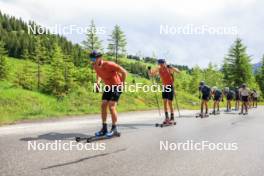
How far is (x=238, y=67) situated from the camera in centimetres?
7119

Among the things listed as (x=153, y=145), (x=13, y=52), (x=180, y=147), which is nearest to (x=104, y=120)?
(x=153, y=145)

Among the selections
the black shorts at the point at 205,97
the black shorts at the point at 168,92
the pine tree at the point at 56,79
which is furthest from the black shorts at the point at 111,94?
the pine tree at the point at 56,79

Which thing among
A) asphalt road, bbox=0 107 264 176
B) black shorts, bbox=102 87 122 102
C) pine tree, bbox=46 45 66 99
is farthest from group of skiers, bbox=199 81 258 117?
pine tree, bbox=46 45 66 99

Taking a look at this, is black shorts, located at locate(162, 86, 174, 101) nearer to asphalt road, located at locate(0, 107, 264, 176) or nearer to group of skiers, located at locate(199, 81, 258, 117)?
asphalt road, located at locate(0, 107, 264, 176)

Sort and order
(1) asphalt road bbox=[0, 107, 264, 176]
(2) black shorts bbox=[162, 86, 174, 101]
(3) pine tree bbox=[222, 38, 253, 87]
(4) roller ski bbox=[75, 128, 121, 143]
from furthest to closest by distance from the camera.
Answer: (3) pine tree bbox=[222, 38, 253, 87] → (2) black shorts bbox=[162, 86, 174, 101] → (4) roller ski bbox=[75, 128, 121, 143] → (1) asphalt road bbox=[0, 107, 264, 176]

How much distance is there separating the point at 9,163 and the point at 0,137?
2936mm

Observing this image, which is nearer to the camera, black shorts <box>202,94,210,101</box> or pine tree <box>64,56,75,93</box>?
black shorts <box>202,94,210,101</box>

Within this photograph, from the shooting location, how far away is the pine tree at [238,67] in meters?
70.9

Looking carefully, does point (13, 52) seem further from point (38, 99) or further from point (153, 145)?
point (153, 145)

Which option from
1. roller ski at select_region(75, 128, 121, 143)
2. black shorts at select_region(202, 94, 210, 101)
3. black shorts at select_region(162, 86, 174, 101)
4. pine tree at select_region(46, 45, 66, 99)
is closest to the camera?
roller ski at select_region(75, 128, 121, 143)

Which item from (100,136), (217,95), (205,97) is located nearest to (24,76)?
(217,95)

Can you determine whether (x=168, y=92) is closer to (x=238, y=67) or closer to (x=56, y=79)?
(x=56, y=79)

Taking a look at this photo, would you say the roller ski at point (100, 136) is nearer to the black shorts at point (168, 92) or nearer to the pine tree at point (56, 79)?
the black shorts at point (168, 92)

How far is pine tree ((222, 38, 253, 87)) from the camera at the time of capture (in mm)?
70875
